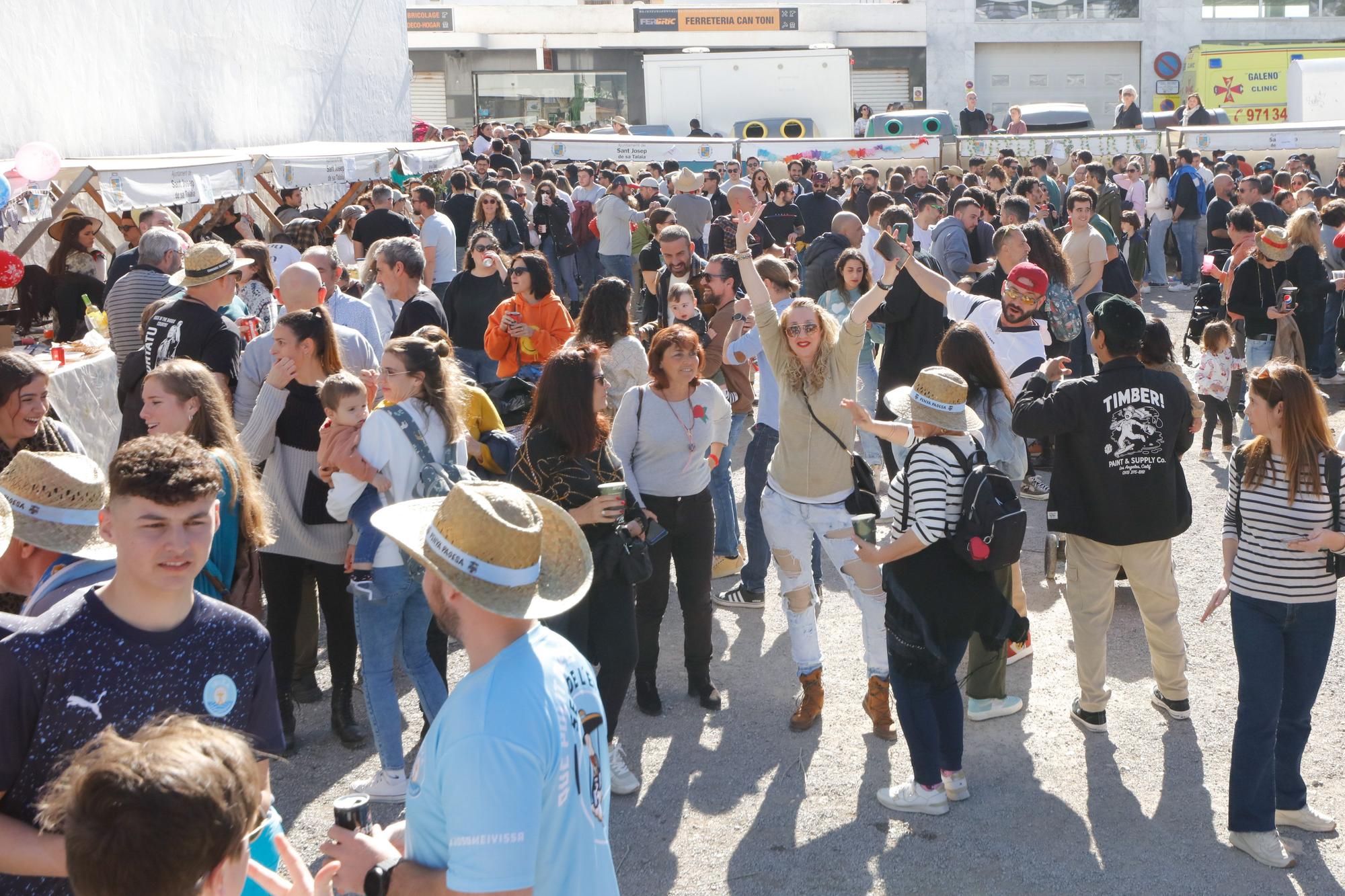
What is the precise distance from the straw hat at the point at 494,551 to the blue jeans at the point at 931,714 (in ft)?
7.95

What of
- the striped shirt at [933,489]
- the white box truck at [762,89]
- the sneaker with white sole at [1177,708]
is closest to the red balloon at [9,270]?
the striped shirt at [933,489]

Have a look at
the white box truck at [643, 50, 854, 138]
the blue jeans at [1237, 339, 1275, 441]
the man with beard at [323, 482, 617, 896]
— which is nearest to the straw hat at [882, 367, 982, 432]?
the man with beard at [323, 482, 617, 896]

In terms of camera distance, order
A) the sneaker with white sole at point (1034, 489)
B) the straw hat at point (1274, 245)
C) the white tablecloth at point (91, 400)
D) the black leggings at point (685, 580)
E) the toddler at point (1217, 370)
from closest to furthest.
A: 1. the black leggings at point (685, 580)
2. the white tablecloth at point (91, 400)
3. the sneaker with white sole at point (1034, 489)
4. the toddler at point (1217, 370)
5. the straw hat at point (1274, 245)

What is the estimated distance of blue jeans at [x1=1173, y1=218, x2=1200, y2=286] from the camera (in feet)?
57.3

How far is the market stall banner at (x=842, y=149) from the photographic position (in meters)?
21.6

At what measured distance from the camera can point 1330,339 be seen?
11711 millimetres

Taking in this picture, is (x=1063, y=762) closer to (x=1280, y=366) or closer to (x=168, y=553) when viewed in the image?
(x=1280, y=366)

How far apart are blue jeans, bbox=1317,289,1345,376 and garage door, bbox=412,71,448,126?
127 ft

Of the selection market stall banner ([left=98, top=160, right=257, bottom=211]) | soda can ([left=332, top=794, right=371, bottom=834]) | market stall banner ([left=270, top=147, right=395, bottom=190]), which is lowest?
soda can ([left=332, top=794, right=371, bottom=834])

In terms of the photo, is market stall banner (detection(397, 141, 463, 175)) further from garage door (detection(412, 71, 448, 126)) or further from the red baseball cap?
garage door (detection(412, 71, 448, 126))

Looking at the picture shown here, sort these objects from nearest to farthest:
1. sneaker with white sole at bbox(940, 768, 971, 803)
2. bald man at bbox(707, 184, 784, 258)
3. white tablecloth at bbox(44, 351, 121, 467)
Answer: sneaker with white sole at bbox(940, 768, 971, 803) → white tablecloth at bbox(44, 351, 121, 467) → bald man at bbox(707, 184, 784, 258)

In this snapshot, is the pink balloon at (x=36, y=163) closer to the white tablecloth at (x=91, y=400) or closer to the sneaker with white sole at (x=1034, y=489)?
the white tablecloth at (x=91, y=400)

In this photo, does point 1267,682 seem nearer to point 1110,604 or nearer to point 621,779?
point 1110,604

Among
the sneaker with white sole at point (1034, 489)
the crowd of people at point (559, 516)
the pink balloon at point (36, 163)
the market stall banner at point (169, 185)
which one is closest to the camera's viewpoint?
the crowd of people at point (559, 516)
